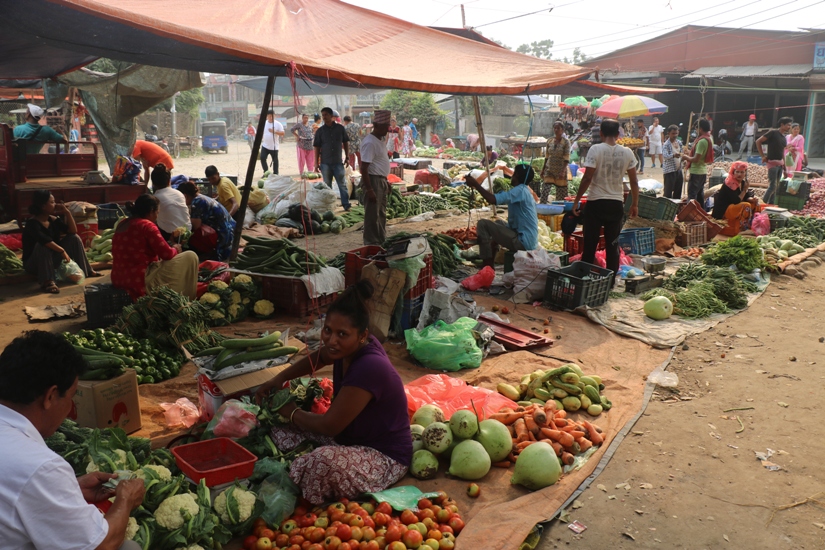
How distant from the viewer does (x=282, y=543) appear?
3.17 metres

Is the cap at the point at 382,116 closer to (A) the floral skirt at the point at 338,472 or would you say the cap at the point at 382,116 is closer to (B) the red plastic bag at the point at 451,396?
(B) the red plastic bag at the point at 451,396

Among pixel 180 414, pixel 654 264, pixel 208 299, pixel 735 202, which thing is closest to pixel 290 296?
pixel 208 299

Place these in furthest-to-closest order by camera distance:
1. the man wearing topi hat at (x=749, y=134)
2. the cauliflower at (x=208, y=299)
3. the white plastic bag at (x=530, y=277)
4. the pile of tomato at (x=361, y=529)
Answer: the man wearing topi hat at (x=749, y=134), the white plastic bag at (x=530, y=277), the cauliflower at (x=208, y=299), the pile of tomato at (x=361, y=529)

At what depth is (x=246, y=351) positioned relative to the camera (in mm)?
4617

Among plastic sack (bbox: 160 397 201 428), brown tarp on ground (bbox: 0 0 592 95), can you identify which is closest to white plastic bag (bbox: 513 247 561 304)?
brown tarp on ground (bbox: 0 0 592 95)

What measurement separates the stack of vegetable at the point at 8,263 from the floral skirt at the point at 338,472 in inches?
251

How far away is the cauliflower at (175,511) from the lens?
292cm

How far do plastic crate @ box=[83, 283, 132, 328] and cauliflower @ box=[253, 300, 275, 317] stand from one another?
1225 millimetres

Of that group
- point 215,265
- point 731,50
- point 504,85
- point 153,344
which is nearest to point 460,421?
point 153,344

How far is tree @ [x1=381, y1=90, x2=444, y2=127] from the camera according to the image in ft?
113

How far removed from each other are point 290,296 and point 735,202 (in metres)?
8.17

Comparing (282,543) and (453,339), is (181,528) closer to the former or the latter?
(282,543)

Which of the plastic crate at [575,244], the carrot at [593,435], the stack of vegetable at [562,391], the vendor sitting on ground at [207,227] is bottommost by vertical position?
the carrot at [593,435]

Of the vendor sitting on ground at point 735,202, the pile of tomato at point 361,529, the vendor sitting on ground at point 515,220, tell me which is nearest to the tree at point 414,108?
the vendor sitting on ground at point 735,202
